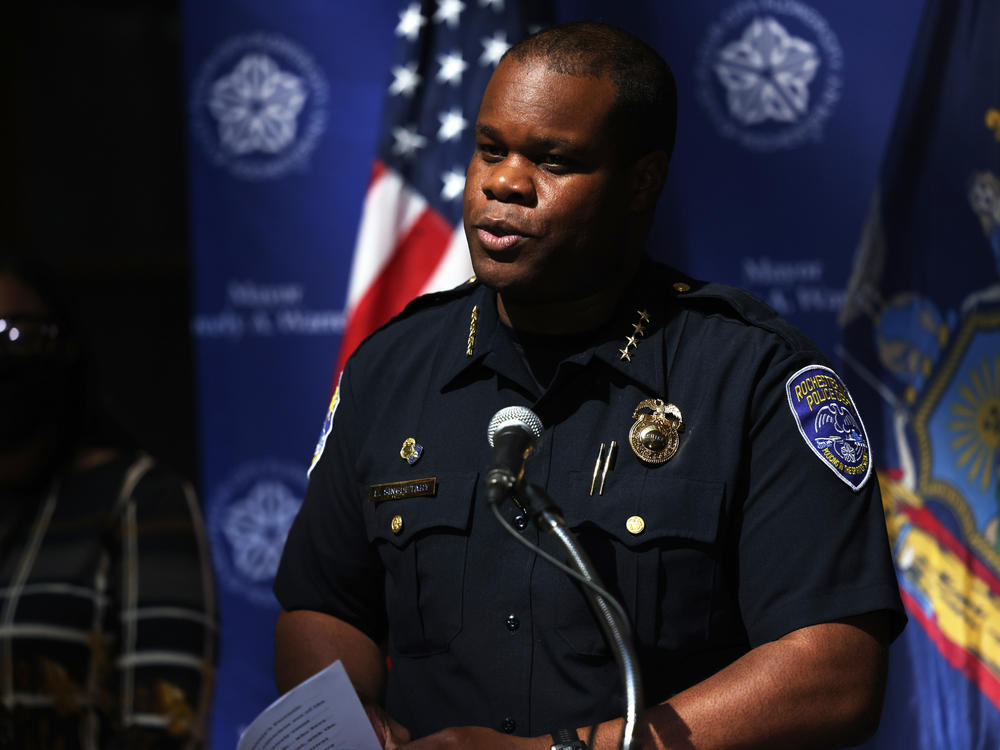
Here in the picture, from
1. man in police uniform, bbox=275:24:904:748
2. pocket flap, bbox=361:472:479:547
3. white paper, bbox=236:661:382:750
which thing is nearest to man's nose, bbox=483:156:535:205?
man in police uniform, bbox=275:24:904:748

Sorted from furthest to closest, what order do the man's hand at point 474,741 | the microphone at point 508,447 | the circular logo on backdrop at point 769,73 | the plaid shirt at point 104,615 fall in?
the circular logo on backdrop at point 769,73
the plaid shirt at point 104,615
the man's hand at point 474,741
the microphone at point 508,447

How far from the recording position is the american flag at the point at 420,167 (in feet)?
10.9

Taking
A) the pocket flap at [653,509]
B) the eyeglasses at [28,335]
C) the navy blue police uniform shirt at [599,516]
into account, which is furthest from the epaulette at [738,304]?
the eyeglasses at [28,335]

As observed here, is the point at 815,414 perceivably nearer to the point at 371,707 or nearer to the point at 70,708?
the point at 371,707

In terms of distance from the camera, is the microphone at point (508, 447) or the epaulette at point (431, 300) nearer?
the microphone at point (508, 447)

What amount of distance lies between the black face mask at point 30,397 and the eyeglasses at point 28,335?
0.6 inches

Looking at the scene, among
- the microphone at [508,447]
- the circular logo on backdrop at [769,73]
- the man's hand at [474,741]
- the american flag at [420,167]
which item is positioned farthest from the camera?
the american flag at [420,167]

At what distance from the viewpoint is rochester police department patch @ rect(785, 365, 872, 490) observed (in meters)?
1.43

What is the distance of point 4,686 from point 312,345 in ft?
5.46

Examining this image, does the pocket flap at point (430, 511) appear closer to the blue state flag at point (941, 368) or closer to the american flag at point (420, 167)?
the blue state flag at point (941, 368)

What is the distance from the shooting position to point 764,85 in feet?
10.7

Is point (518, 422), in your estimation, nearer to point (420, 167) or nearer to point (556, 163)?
point (556, 163)

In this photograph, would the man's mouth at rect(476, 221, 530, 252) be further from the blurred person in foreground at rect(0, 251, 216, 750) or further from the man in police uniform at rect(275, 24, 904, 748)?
the blurred person in foreground at rect(0, 251, 216, 750)

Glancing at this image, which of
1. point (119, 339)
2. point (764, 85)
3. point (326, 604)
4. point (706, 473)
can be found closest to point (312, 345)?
point (119, 339)
